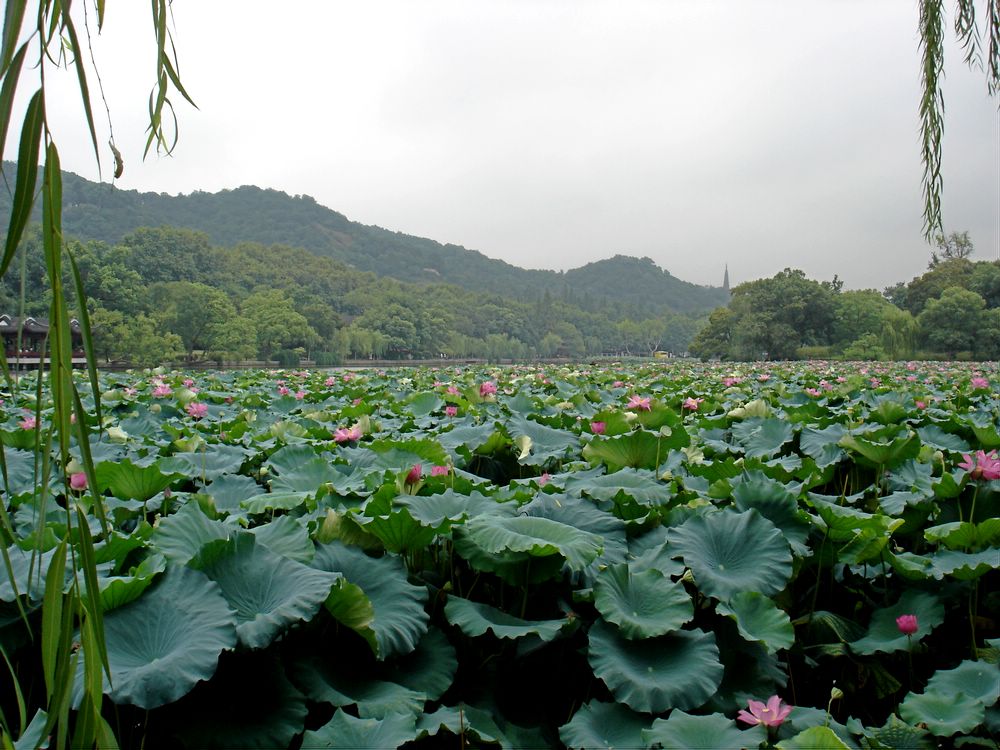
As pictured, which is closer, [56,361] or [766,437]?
[56,361]

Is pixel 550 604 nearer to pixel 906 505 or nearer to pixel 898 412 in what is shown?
pixel 906 505

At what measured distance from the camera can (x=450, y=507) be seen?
1.31 metres

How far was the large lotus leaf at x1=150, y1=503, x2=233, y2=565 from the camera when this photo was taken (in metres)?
1.13

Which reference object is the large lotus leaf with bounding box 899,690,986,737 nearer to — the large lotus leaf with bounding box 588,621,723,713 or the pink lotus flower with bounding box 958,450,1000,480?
the large lotus leaf with bounding box 588,621,723,713

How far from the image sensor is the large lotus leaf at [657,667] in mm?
959

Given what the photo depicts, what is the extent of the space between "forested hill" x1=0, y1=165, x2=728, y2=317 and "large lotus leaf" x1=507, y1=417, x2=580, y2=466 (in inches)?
2677

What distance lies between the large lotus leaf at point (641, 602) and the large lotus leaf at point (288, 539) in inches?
18.9

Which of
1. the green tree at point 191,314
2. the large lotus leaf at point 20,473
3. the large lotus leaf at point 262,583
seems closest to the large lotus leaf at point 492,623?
the large lotus leaf at point 262,583

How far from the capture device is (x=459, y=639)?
1.14 metres

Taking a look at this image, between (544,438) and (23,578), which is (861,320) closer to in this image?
(544,438)

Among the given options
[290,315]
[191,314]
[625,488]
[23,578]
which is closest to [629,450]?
[625,488]

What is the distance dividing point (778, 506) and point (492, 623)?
693mm

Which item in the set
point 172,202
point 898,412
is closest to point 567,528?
point 898,412

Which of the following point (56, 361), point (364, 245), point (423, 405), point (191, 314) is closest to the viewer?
point (56, 361)
